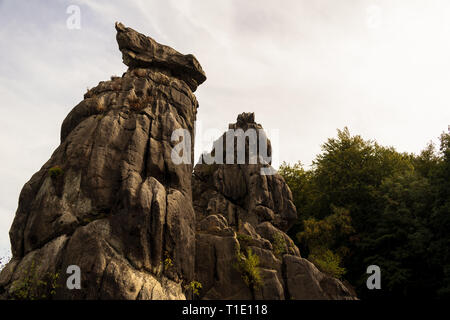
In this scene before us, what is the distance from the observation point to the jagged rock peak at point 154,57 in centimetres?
2608

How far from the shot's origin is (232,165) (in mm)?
34375

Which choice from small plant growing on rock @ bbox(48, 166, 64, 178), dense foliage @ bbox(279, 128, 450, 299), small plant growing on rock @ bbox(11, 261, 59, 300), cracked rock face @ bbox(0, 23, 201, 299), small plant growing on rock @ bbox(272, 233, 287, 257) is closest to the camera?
small plant growing on rock @ bbox(11, 261, 59, 300)

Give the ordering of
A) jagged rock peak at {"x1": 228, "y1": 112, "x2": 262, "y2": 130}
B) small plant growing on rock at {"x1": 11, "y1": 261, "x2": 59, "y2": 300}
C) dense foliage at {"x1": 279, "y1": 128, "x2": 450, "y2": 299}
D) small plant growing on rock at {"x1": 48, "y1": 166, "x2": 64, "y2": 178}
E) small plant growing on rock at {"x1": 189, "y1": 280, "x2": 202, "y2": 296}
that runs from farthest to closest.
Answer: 1. jagged rock peak at {"x1": 228, "y1": 112, "x2": 262, "y2": 130}
2. dense foliage at {"x1": 279, "y1": 128, "x2": 450, "y2": 299}
3. small plant growing on rock at {"x1": 48, "y1": 166, "x2": 64, "y2": 178}
4. small plant growing on rock at {"x1": 189, "y1": 280, "x2": 202, "y2": 296}
5. small plant growing on rock at {"x1": 11, "y1": 261, "x2": 59, "y2": 300}

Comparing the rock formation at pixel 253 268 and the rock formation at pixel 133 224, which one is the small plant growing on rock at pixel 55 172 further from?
the rock formation at pixel 253 268

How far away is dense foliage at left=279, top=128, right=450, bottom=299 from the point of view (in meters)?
25.9

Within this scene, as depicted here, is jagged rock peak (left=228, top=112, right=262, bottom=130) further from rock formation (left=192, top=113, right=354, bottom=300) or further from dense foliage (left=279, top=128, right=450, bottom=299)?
rock formation (left=192, top=113, right=354, bottom=300)

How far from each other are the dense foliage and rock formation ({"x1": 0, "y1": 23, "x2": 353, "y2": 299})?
6.13 m

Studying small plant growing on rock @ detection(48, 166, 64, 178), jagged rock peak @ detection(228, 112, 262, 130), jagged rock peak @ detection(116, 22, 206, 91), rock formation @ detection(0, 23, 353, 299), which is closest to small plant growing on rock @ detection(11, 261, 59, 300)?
rock formation @ detection(0, 23, 353, 299)

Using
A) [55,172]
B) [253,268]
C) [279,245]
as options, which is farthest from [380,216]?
[55,172]

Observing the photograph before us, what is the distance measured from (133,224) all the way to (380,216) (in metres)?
23.6

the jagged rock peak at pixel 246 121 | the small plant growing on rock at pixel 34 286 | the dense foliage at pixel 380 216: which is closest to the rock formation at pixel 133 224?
the small plant growing on rock at pixel 34 286

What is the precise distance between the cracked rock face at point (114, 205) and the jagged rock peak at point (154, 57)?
2.77m

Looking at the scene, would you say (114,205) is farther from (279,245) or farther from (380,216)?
(380,216)
